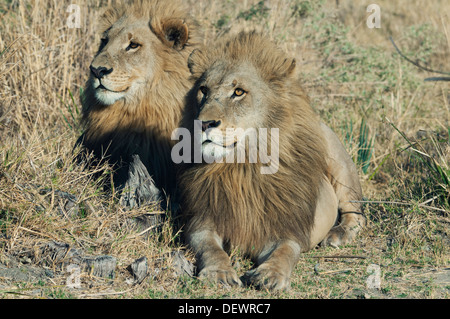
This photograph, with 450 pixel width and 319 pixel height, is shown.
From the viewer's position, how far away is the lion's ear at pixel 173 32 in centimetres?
512

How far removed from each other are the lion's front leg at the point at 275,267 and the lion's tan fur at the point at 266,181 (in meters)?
0.09

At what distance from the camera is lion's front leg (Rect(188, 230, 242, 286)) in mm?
3918

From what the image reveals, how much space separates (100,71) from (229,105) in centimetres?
121

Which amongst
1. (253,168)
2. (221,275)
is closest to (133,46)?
(253,168)

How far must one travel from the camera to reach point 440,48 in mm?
9133

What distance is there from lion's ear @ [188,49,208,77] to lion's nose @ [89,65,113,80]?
2.21 ft

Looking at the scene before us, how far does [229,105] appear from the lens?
13.8 feet
